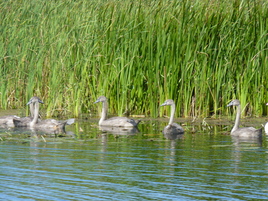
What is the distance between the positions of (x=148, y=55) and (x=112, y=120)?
1.73 m

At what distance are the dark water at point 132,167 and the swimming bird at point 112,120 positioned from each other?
0.71 m

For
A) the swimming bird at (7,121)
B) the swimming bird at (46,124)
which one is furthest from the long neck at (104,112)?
the swimming bird at (7,121)

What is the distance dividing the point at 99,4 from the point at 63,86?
210cm

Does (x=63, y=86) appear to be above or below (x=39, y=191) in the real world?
above

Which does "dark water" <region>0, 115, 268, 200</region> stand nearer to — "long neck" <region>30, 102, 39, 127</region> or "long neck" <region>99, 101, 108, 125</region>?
"long neck" <region>30, 102, 39, 127</region>

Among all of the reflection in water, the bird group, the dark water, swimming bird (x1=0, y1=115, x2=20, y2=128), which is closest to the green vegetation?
the bird group

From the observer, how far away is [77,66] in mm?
16188

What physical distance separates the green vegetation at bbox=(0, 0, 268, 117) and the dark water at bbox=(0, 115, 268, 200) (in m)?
2.05

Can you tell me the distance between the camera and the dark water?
7797 mm

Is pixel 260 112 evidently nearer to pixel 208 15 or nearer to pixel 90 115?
pixel 208 15

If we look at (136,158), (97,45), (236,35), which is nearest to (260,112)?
(236,35)

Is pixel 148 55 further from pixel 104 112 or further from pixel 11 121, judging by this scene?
pixel 11 121

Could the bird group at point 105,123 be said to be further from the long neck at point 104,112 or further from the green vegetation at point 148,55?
the green vegetation at point 148,55

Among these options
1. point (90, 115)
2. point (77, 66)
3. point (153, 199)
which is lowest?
point (153, 199)
